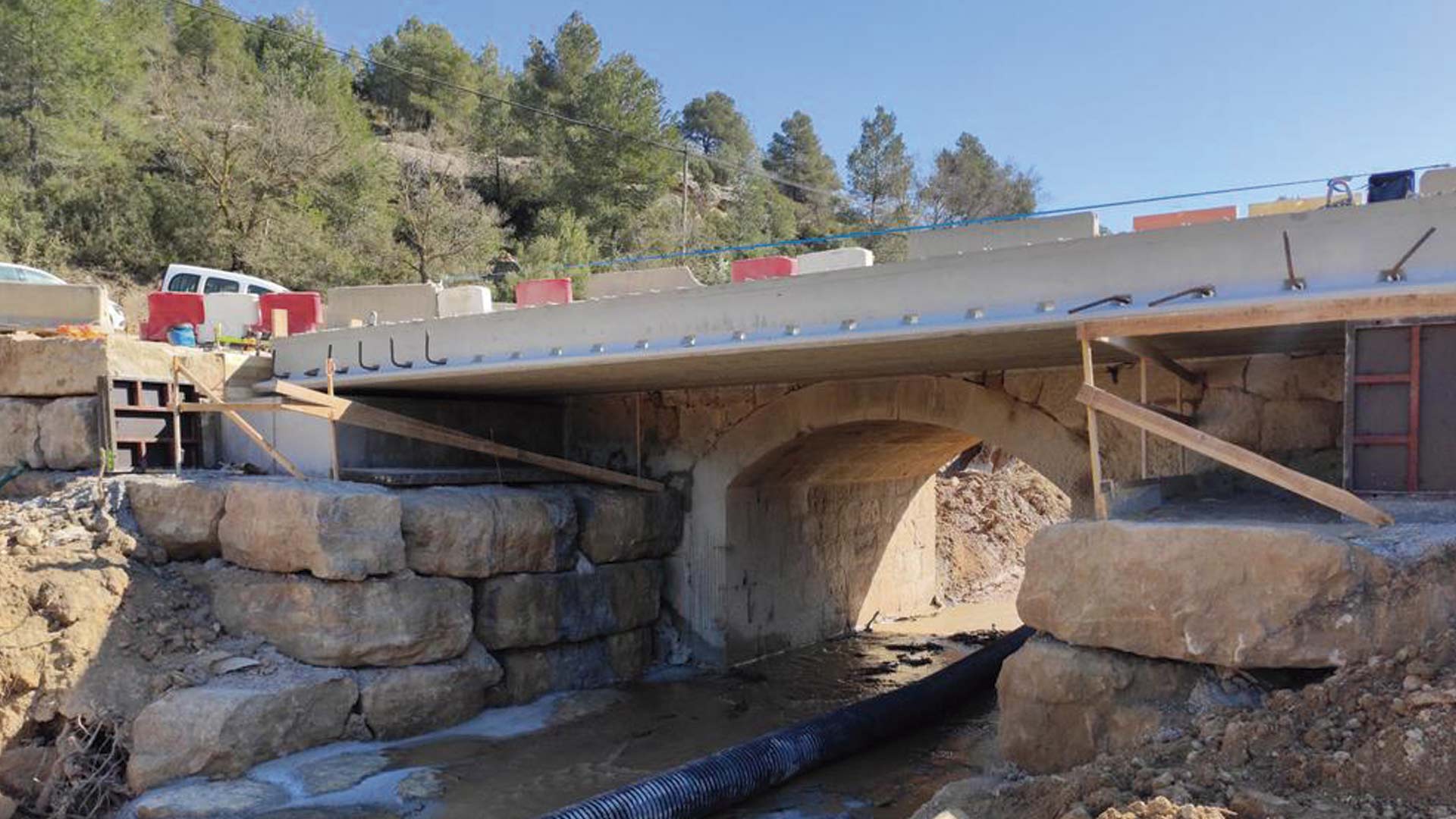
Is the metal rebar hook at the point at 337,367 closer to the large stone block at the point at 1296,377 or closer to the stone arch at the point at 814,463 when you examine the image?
the stone arch at the point at 814,463

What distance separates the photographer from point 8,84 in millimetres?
24859

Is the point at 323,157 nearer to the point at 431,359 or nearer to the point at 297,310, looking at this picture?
the point at 297,310

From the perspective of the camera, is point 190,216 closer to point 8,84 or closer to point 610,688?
point 8,84

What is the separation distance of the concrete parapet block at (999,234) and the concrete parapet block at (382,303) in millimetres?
7695

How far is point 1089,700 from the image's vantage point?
5348 millimetres

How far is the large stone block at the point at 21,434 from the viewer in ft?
33.4

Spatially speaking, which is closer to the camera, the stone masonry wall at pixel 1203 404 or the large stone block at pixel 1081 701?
the large stone block at pixel 1081 701

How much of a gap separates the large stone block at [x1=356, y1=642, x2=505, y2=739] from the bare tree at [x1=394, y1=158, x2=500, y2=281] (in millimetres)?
19393

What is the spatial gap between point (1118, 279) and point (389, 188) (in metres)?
26.5

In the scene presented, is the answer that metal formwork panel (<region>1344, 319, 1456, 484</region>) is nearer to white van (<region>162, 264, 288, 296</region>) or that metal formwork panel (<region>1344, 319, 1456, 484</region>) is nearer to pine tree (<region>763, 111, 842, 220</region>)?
white van (<region>162, 264, 288, 296</region>)

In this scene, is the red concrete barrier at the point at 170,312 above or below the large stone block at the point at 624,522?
above

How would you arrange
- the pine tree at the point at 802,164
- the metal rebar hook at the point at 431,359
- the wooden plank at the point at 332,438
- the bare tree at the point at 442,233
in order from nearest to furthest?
the wooden plank at the point at 332,438 < the metal rebar hook at the point at 431,359 < the bare tree at the point at 442,233 < the pine tree at the point at 802,164

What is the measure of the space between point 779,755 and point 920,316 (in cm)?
374

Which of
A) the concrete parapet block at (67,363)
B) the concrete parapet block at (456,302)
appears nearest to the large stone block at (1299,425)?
the concrete parapet block at (456,302)
